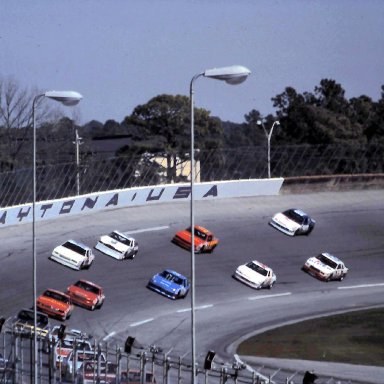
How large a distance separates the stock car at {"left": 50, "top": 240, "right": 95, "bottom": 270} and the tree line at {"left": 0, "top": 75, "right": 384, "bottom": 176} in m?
27.0

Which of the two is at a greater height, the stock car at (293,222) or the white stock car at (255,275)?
the stock car at (293,222)

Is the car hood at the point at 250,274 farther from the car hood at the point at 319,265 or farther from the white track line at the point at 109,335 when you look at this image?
the white track line at the point at 109,335

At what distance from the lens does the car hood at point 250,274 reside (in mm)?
50344

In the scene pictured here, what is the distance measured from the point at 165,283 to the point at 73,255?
4.59 metres

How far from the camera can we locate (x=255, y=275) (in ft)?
166

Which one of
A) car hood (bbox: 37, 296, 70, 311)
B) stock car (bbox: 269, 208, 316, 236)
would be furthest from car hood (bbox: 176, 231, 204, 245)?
car hood (bbox: 37, 296, 70, 311)

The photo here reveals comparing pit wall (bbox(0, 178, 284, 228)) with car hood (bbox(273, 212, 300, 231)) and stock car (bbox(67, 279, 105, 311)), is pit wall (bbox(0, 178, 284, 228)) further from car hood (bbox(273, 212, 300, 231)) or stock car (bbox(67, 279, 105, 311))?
stock car (bbox(67, 279, 105, 311))

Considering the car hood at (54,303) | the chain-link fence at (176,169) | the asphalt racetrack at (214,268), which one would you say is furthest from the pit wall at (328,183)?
the car hood at (54,303)

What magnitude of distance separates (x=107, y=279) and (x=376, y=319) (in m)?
11.8

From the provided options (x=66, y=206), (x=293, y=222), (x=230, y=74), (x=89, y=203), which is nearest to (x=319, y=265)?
(x=293, y=222)

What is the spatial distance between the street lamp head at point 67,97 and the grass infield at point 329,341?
1648cm

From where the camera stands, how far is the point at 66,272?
4834 cm

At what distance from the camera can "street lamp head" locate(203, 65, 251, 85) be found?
1945 centimetres

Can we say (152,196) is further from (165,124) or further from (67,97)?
(67,97)
